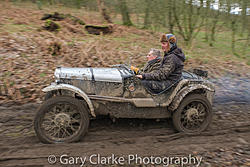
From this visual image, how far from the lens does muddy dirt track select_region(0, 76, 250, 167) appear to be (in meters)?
3.51

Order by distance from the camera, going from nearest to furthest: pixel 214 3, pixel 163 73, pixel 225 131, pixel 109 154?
pixel 109 154, pixel 163 73, pixel 225 131, pixel 214 3

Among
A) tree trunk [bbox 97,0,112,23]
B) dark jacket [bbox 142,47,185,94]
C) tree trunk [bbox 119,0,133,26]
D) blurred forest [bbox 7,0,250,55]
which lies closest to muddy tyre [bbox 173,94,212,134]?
dark jacket [bbox 142,47,185,94]

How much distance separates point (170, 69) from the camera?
4.21 m

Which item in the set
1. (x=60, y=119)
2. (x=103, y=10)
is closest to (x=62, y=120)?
(x=60, y=119)

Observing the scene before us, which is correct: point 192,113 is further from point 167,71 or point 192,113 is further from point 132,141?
point 132,141

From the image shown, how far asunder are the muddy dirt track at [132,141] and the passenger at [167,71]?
97cm

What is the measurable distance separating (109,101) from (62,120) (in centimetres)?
91

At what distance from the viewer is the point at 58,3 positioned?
1950 cm

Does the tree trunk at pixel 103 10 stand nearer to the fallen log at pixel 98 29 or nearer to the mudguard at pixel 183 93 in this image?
the fallen log at pixel 98 29

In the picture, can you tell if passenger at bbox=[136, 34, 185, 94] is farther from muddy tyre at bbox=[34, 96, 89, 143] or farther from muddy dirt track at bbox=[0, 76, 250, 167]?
muddy tyre at bbox=[34, 96, 89, 143]

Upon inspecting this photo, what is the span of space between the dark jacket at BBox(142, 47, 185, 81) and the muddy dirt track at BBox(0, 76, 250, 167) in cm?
116

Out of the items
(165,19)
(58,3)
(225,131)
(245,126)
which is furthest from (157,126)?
(58,3)

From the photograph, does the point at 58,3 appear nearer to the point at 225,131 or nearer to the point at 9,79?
the point at 9,79

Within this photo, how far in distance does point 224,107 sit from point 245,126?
1.07 meters
